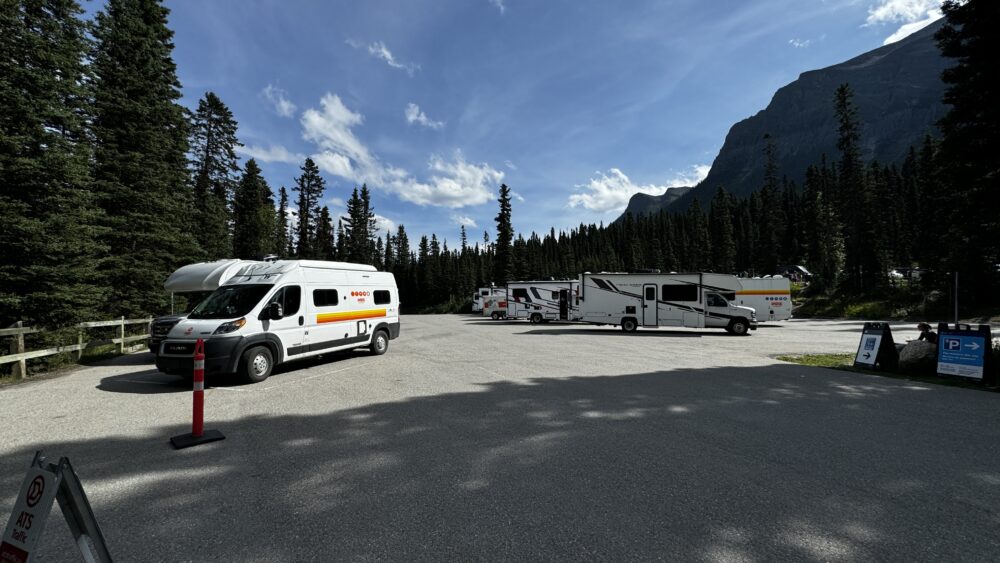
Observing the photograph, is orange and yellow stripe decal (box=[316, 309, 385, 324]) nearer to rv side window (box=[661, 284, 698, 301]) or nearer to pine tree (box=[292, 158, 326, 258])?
rv side window (box=[661, 284, 698, 301])

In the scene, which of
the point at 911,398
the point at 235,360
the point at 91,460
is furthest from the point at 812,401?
the point at 235,360

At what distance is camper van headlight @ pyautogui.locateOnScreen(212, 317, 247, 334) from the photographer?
828 cm

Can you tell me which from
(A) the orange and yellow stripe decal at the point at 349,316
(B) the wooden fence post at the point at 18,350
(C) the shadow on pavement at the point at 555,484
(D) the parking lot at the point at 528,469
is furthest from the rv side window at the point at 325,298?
(B) the wooden fence post at the point at 18,350

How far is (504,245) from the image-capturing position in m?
56.1

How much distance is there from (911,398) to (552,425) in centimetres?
650

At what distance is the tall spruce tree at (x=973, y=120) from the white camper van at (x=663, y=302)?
9786 mm

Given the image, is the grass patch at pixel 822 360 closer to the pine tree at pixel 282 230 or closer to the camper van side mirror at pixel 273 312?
the camper van side mirror at pixel 273 312

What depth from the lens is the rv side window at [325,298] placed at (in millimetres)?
10414

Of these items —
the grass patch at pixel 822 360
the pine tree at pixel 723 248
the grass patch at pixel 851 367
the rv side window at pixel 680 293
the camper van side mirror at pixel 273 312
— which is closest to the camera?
the grass patch at pixel 851 367

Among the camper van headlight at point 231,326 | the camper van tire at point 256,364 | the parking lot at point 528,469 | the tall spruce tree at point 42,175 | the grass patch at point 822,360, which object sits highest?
the tall spruce tree at point 42,175

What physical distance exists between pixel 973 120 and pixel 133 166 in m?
26.2

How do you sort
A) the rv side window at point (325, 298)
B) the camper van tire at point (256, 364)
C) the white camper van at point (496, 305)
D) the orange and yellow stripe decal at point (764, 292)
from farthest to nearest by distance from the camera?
the white camper van at point (496, 305) < the orange and yellow stripe decal at point (764, 292) < the rv side window at point (325, 298) < the camper van tire at point (256, 364)

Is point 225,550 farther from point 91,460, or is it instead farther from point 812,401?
point 812,401

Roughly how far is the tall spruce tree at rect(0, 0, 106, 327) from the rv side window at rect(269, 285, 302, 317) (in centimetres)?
598
